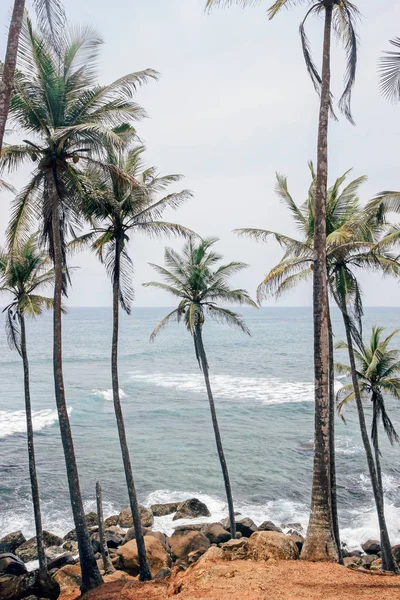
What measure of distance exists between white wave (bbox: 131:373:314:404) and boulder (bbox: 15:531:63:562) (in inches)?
1177

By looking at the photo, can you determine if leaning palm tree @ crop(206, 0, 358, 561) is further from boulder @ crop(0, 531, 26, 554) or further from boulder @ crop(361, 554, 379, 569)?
boulder @ crop(0, 531, 26, 554)

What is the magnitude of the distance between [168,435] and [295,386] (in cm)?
2369

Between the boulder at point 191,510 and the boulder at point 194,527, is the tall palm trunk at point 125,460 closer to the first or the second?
the boulder at point 194,527

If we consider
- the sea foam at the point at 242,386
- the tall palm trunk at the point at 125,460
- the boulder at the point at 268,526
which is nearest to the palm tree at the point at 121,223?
the tall palm trunk at the point at 125,460

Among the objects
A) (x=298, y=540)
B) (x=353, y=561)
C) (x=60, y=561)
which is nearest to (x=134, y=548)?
(x=60, y=561)

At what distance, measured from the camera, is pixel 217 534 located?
2072cm

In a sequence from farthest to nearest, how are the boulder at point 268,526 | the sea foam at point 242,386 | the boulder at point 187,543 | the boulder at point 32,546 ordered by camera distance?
the sea foam at point 242,386, the boulder at point 268,526, the boulder at point 32,546, the boulder at point 187,543

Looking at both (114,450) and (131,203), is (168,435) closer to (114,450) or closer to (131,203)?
(114,450)

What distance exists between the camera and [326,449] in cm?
1126

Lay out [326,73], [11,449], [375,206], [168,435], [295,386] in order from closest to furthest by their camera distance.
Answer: [326,73]
[375,206]
[11,449]
[168,435]
[295,386]

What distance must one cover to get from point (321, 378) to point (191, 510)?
51.4ft

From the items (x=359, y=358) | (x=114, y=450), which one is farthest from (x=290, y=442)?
(x=359, y=358)

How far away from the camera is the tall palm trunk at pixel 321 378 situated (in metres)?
10.7

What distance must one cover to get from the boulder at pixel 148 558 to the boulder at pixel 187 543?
39.3 inches
